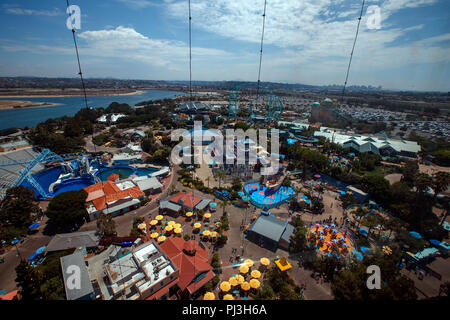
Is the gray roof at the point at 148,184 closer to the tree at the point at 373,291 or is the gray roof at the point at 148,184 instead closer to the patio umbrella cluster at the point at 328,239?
the patio umbrella cluster at the point at 328,239

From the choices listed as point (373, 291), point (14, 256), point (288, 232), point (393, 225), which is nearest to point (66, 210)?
point (14, 256)

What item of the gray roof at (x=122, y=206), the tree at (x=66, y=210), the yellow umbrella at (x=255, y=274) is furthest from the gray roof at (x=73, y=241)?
the yellow umbrella at (x=255, y=274)

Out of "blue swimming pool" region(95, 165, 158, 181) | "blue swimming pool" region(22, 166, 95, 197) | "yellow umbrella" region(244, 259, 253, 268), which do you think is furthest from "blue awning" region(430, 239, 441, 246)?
"blue swimming pool" region(22, 166, 95, 197)

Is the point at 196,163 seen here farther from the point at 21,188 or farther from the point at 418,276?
the point at 418,276

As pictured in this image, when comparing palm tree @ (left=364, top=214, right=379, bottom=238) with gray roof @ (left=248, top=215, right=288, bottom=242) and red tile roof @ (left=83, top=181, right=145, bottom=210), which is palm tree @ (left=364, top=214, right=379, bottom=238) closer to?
gray roof @ (left=248, top=215, right=288, bottom=242)

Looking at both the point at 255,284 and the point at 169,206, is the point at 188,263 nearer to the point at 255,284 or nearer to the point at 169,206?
the point at 255,284
